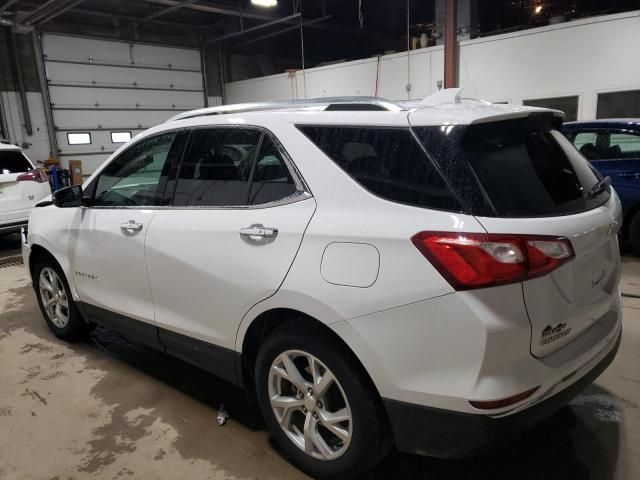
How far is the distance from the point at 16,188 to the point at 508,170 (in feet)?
23.1

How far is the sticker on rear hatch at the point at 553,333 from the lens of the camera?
158cm

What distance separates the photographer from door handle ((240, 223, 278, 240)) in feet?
6.41

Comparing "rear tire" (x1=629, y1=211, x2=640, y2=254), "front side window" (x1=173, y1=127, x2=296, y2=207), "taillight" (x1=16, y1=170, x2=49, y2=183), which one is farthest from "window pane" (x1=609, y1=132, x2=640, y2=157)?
"taillight" (x1=16, y1=170, x2=49, y2=183)

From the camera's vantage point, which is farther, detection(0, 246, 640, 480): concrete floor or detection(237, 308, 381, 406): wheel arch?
detection(0, 246, 640, 480): concrete floor

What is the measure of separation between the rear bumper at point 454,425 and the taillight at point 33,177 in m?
6.83

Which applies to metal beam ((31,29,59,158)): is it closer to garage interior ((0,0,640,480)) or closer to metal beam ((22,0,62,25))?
garage interior ((0,0,640,480))

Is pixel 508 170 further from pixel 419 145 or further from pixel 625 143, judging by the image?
pixel 625 143

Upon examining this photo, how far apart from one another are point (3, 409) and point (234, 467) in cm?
156

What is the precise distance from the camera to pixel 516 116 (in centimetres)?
182

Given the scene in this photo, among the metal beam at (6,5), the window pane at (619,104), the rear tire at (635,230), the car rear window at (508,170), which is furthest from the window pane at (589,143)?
the metal beam at (6,5)

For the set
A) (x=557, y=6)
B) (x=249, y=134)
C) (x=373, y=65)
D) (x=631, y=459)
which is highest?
(x=557, y=6)

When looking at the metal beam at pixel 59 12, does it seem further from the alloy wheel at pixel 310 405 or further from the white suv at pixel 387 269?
the alloy wheel at pixel 310 405

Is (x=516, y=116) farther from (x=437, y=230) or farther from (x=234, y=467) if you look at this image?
(x=234, y=467)

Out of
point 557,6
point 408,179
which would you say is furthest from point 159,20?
point 408,179
